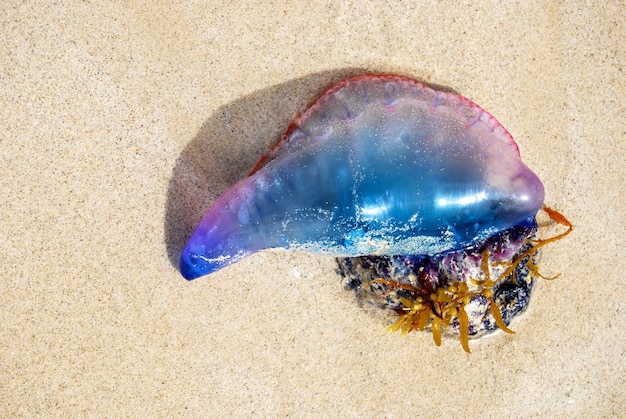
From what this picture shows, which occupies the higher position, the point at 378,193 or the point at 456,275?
the point at 378,193

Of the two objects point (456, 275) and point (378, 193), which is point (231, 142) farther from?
point (456, 275)

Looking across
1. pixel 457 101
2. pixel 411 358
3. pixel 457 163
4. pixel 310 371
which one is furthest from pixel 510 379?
pixel 457 101

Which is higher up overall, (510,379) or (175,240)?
(175,240)

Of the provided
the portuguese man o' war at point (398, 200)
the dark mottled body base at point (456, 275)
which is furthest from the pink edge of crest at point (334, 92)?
the dark mottled body base at point (456, 275)

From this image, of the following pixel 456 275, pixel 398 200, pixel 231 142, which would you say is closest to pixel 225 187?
pixel 231 142

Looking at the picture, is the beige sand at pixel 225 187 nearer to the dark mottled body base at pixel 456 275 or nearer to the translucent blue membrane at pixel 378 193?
the dark mottled body base at pixel 456 275

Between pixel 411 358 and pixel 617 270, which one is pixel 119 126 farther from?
pixel 617 270

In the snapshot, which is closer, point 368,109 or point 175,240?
point 368,109
